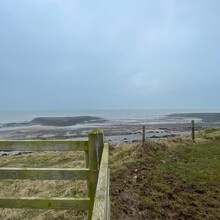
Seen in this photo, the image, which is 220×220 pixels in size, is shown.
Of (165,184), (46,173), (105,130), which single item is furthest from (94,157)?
(105,130)

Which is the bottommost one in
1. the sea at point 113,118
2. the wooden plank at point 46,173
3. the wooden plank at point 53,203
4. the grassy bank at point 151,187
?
the sea at point 113,118

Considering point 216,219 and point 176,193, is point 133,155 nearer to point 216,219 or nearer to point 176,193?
point 176,193

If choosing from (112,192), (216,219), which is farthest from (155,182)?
(216,219)

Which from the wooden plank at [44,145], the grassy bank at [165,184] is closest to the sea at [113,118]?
the grassy bank at [165,184]

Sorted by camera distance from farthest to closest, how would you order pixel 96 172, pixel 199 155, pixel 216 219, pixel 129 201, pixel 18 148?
pixel 199 155, pixel 129 201, pixel 216 219, pixel 18 148, pixel 96 172

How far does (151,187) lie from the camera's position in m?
4.45

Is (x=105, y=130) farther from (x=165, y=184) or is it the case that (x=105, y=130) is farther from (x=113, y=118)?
(x=113, y=118)

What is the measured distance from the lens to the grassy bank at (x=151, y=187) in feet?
11.1

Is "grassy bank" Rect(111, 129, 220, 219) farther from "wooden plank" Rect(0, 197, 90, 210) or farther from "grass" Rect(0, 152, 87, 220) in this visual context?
"wooden plank" Rect(0, 197, 90, 210)

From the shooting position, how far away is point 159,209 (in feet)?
11.3

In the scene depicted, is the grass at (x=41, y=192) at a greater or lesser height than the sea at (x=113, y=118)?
greater

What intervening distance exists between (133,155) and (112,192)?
325 cm

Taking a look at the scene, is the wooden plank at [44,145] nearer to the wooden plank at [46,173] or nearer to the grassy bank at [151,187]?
the wooden plank at [46,173]

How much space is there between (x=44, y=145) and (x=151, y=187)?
3.54 meters
